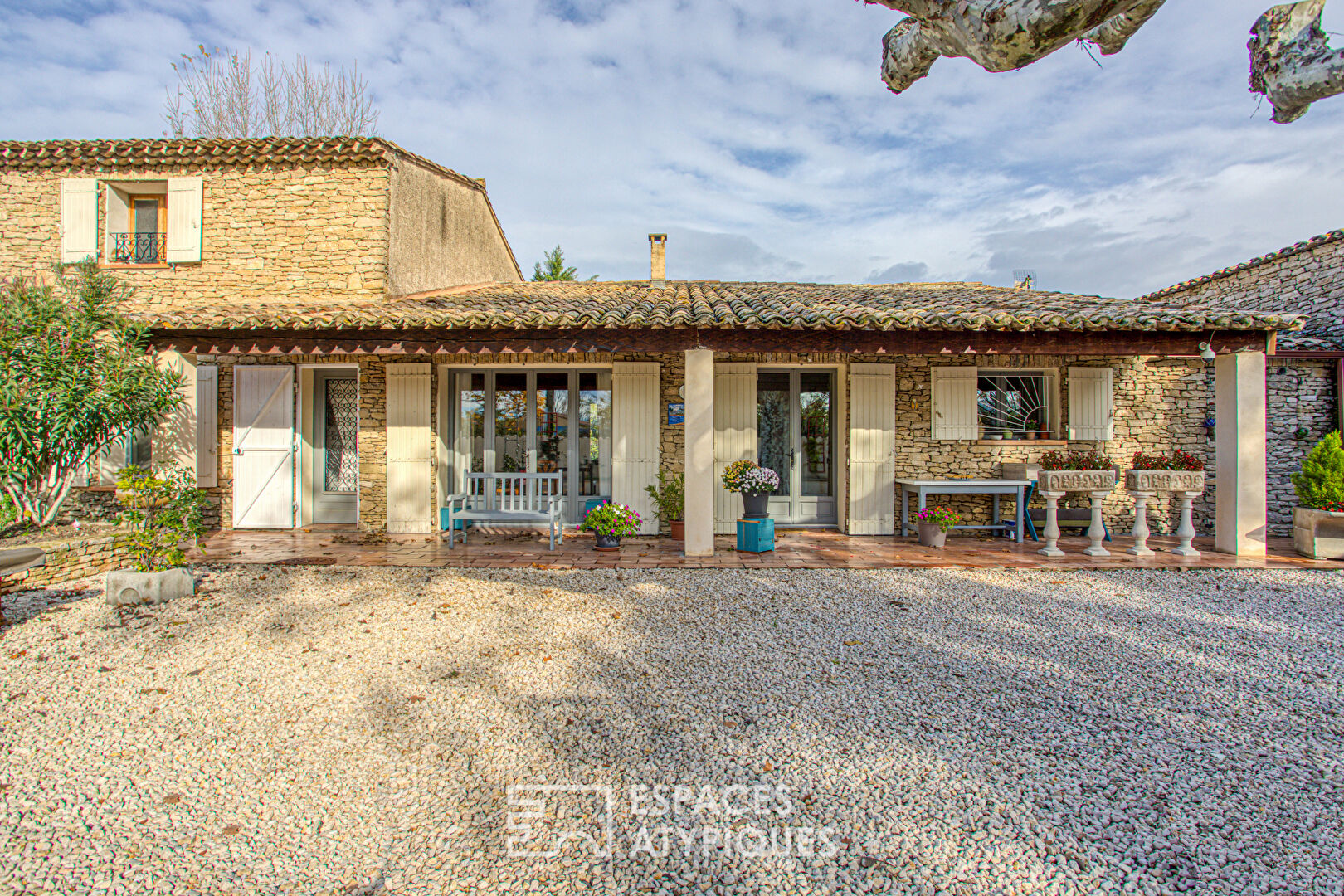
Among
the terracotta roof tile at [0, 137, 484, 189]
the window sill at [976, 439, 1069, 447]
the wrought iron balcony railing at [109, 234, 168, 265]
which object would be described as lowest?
the window sill at [976, 439, 1069, 447]

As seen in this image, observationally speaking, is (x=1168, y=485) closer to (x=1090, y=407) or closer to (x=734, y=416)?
(x=1090, y=407)

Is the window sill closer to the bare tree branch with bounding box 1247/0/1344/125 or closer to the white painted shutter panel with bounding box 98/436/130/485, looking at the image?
the bare tree branch with bounding box 1247/0/1344/125

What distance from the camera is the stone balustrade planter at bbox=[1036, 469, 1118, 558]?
6.73m

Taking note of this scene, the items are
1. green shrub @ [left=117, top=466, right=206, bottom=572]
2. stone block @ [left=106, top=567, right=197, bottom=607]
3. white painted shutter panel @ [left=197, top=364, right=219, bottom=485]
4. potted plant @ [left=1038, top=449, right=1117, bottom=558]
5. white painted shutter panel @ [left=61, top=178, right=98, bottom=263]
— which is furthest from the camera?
white painted shutter panel @ [left=61, top=178, right=98, bottom=263]

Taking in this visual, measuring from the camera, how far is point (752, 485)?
6637 millimetres

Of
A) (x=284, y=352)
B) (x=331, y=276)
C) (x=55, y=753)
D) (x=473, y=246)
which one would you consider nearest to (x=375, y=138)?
(x=331, y=276)

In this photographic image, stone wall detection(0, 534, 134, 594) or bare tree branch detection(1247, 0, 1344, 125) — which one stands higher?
bare tree branch detection(1247, 0, 1344, 125)

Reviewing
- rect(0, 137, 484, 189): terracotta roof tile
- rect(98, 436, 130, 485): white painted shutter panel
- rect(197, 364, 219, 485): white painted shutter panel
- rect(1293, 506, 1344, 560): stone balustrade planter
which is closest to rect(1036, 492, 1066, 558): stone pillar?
rect(1293, 506, 1344, 560): stone balustrade planter

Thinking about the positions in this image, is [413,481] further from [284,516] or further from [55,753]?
[55,753]

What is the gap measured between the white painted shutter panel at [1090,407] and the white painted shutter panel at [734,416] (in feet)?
13.8

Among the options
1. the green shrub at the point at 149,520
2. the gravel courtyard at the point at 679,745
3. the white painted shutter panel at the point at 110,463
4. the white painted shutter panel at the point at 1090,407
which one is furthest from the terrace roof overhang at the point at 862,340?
the white painted shutter panel at the point at 110,463

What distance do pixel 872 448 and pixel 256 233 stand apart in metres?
8.81

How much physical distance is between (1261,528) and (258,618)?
963 centimetres

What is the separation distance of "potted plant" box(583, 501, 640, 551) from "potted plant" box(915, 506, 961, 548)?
139 inches
